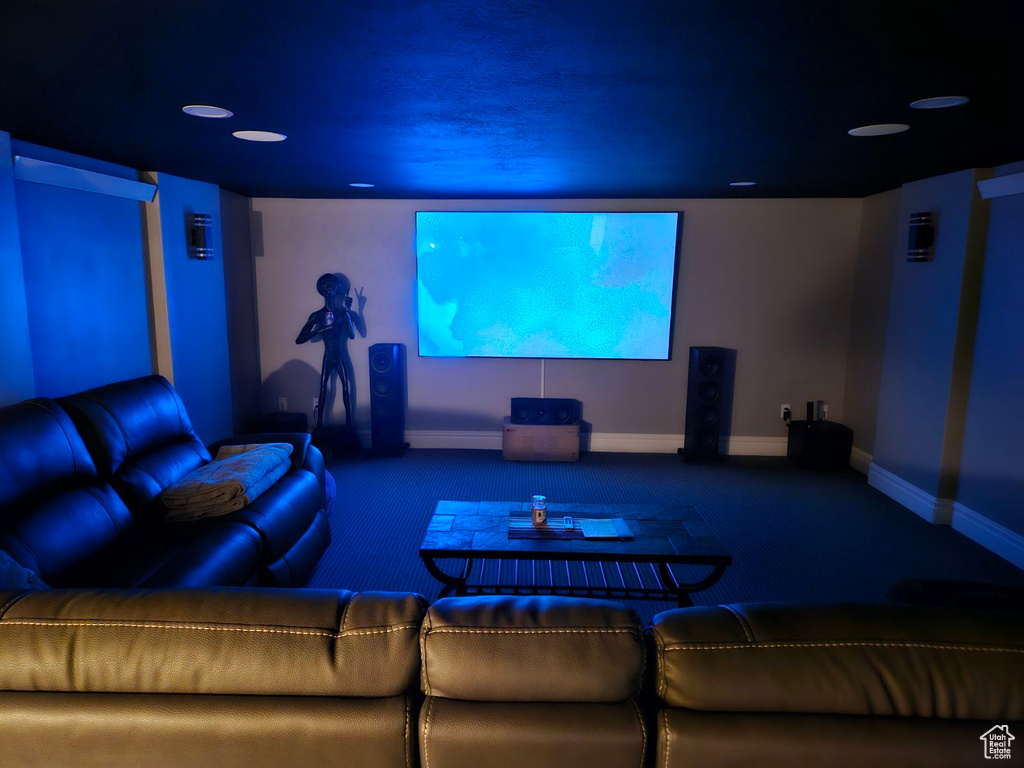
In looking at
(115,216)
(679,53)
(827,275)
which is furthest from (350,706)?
(827,275)

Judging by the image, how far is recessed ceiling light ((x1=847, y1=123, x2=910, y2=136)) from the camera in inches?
107

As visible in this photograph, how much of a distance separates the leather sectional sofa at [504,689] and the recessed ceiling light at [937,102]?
1962 mm

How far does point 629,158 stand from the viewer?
11.7ft

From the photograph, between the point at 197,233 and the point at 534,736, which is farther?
the point at 197,233

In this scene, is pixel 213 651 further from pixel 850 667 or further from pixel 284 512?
pixel 284 512

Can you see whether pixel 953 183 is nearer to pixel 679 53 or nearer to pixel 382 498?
pixel 679 53

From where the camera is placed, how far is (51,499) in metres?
2.37

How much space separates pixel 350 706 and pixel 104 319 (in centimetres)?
361

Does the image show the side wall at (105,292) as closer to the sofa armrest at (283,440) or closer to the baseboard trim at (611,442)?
the sofa armrest at (283,440)

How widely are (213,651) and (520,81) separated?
1.83 meters

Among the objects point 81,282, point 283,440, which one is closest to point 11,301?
point 81,282

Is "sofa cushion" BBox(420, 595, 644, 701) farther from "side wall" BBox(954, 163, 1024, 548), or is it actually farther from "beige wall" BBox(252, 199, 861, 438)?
"beige wall" BBox(252, 199, 861, 438)

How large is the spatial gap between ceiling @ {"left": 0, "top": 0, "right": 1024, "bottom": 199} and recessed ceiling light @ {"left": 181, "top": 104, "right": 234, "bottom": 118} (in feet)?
0.21

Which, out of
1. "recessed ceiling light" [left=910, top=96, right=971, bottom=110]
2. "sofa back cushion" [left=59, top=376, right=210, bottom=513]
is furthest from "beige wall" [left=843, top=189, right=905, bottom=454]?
"sofa back cushion" [left=59, top=376, right=210, bottom=513]
